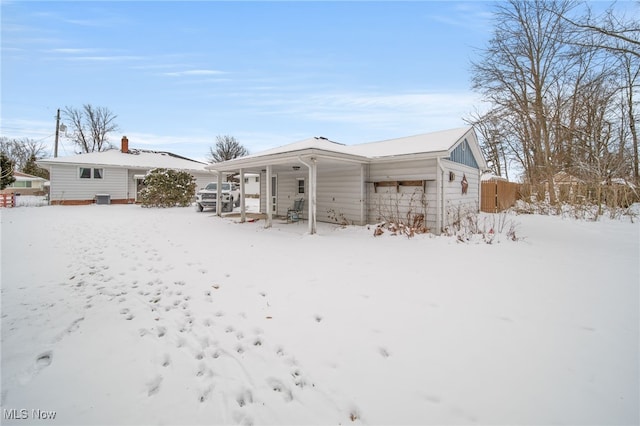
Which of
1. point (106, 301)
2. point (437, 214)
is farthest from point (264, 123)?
point (106, 301)

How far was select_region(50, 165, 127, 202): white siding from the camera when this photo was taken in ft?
61.7

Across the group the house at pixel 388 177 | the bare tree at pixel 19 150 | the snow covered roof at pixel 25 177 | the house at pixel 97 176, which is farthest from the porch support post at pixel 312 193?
the bare tree at pixel 19 150

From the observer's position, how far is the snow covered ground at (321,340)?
196cm

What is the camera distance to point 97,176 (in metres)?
20.2

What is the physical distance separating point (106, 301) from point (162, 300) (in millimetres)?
708

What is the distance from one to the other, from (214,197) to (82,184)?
1099 cm

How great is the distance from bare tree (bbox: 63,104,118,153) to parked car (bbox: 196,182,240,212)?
26959 millimetres

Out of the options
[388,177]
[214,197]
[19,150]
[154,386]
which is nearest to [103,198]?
[214,197]

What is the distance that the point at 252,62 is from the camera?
41.1 ft

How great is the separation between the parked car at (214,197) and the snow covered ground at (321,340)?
35.4 ft

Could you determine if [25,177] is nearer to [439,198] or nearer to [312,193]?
[312,193]

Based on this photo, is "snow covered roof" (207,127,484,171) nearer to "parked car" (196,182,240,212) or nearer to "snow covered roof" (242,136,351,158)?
"snow covered roof" (242,136,351,158)

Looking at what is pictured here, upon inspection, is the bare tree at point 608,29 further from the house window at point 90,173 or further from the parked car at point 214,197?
the house window at point 90,173

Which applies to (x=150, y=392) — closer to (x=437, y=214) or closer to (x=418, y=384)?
(x=418, y=384)
